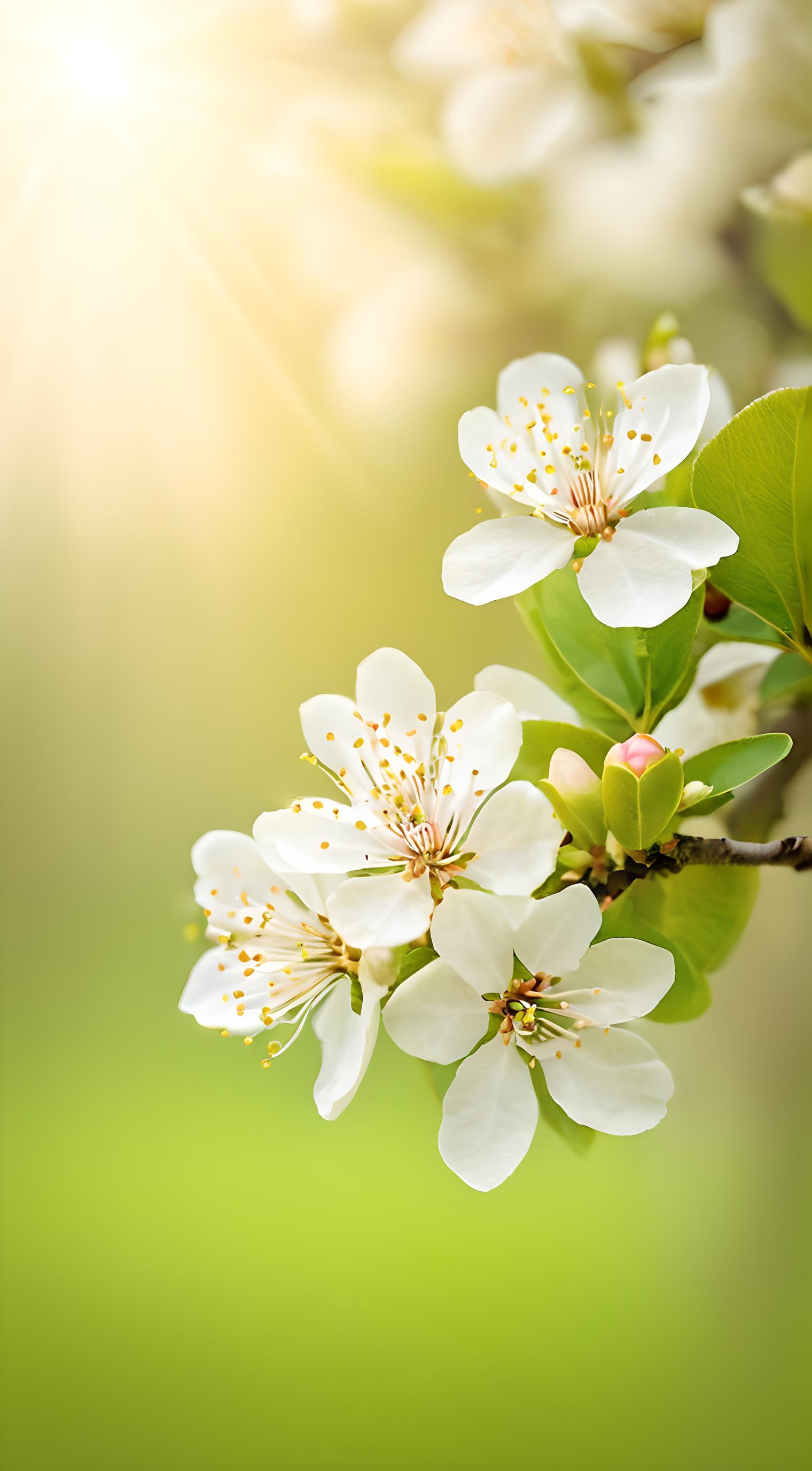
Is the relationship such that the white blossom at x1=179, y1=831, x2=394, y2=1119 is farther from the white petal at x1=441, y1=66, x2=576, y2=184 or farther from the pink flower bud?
the white petal at x1=441, y1=66, x2=576, y2=184

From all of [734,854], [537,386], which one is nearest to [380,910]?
[734,854]

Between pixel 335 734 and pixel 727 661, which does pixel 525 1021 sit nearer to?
pixel 335 734

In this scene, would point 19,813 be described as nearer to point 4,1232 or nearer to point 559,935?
point 4,1232

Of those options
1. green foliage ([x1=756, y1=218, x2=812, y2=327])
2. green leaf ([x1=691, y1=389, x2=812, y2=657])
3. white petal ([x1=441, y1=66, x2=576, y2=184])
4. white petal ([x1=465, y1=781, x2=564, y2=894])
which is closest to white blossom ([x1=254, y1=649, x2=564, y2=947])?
white petal ([x1=465, y1=781, x2=564, y2=894])

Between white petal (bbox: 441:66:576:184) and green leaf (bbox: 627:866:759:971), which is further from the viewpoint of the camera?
white petal (bbox: 441:66:576:184)

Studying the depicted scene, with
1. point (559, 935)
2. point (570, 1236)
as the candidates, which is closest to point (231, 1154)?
point (570, 1236)

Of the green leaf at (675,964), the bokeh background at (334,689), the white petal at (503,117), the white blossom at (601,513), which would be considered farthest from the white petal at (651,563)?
the white petal at (503,117)
